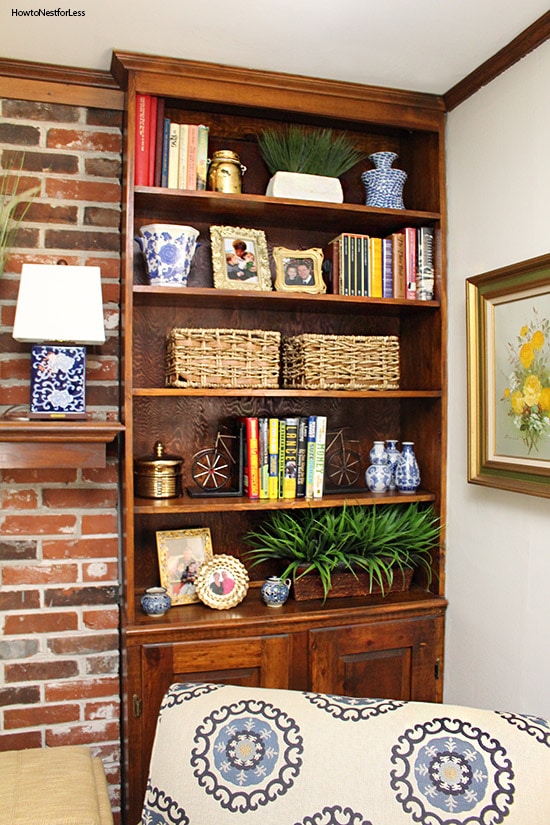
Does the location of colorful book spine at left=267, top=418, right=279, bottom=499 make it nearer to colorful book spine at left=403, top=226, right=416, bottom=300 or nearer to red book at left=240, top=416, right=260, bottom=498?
red book at left=240, top=416, right=260, bottom=498

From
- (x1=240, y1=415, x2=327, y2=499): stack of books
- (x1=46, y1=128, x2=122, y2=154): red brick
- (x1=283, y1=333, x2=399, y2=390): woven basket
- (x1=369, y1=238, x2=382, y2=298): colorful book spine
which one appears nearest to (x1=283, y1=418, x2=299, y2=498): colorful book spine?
(x1=240, y1=415, x2=327, y2=499): stack of books

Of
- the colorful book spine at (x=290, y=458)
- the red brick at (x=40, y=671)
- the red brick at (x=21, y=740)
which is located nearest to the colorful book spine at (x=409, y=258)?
the colorful book spine at (x=290, y=458)

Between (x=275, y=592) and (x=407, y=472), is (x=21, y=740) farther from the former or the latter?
(x=407, y=472)

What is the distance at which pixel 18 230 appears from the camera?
2.09 meters

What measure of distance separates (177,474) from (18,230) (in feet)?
2.82

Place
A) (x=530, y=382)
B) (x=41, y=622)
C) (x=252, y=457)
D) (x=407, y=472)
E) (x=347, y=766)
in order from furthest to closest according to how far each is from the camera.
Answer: (x=407, y=472) → (x=252, y=457) → (x=41, y=622) → (x=530, y=382) → (x=347, y=766)

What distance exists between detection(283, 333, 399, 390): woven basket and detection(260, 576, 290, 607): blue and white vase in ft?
1.97

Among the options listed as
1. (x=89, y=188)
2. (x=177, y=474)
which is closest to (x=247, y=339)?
(x=177, y=474)

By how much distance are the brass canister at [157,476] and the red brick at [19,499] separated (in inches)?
11.8

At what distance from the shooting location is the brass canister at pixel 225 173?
7.05 feet

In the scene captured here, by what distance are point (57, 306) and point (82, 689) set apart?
113 cm

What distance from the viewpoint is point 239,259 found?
2178mm

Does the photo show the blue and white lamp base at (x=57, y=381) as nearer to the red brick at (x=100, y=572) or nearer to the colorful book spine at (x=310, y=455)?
the red brick at (x=100, y=572)

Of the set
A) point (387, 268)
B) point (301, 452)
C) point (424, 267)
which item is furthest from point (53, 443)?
point (424, 267)
